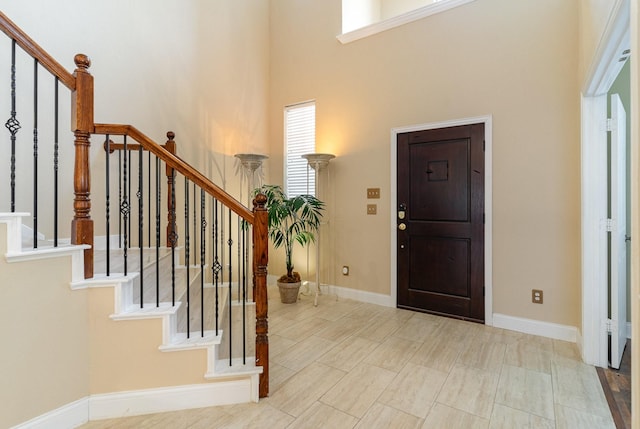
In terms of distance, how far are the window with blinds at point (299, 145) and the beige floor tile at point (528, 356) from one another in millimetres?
2842

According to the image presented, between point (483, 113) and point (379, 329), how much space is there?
2419 millimetres

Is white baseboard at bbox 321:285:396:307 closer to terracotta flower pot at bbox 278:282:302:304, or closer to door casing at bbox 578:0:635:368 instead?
terracotta flower pot at bbox 278:282:302:304

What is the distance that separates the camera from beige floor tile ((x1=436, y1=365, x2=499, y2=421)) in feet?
6.22

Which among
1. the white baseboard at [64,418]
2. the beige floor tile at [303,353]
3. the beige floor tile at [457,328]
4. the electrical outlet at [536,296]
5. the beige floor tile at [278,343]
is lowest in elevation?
the beige floor tile at [303,353]

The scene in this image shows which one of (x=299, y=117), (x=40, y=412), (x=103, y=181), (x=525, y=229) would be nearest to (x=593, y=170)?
(x=525, y=229)

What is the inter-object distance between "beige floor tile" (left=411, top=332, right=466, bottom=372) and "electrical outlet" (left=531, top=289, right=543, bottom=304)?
819 millimetres

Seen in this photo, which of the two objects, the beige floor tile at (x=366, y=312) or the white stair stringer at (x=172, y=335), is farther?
the beige floor tile at (x=366, y=312)

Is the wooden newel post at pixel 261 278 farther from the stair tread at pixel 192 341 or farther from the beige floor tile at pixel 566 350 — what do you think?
the beige floor tile at pixel 566 350

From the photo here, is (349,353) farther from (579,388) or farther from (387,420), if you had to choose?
(579,388)

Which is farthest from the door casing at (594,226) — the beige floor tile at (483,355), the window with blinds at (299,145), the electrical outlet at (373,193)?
the window with blinds at (299,145)

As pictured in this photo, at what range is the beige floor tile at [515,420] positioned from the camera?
5.68 ft

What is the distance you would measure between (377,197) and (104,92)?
9.85ft

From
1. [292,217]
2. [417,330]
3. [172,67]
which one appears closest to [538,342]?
[417,330]

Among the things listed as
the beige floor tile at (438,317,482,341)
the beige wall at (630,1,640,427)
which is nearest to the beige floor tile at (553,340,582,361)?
the beige floor tile at (438,317,482,341)
